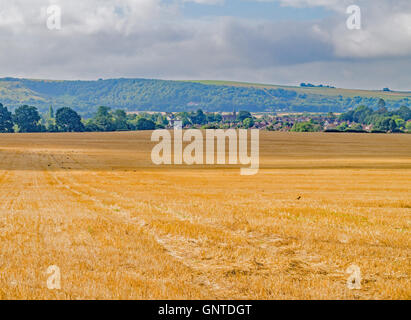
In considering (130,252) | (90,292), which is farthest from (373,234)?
(90,292)

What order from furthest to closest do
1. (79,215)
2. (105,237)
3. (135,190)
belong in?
1. (135,190)
2. (79,215)
3. (105,237)

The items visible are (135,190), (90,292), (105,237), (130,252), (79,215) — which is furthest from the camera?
(135,190)

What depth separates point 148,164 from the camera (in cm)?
7550

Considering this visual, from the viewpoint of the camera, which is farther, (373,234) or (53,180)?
(53,180)

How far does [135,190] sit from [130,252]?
23082 millimetres
